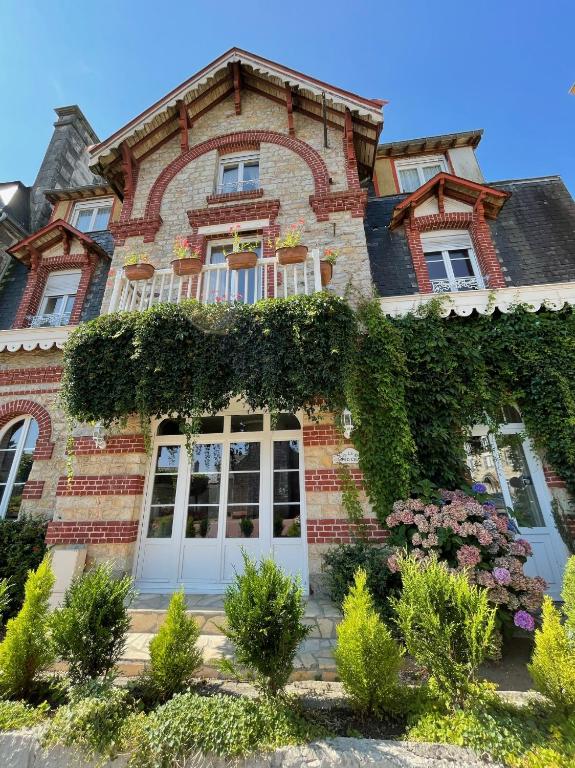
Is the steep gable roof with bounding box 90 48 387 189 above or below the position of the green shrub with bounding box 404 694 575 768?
above

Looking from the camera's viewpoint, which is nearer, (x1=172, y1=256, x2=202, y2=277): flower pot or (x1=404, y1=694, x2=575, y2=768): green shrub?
(x1=404, y1=694, x2=575, y2=768): green shrub

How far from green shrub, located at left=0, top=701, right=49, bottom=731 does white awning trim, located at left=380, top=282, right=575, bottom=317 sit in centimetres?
647

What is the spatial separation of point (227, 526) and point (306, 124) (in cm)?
881

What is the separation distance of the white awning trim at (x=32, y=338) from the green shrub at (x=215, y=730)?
6.43m

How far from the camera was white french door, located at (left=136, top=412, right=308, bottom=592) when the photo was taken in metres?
5.46

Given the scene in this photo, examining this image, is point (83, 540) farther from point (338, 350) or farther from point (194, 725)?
point (338, 350)

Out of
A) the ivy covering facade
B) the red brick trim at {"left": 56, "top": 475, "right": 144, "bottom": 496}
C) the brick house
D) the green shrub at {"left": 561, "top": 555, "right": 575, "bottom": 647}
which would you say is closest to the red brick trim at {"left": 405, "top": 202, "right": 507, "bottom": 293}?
the brick house

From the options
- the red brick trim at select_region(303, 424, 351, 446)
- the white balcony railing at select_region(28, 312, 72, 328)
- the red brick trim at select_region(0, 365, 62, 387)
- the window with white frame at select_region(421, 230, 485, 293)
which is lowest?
the red brick trim at select_region(303, 424, 351, 446)

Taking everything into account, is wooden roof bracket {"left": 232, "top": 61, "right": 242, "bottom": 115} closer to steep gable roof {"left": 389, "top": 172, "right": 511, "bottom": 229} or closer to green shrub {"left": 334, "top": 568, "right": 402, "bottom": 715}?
steep gable roof {"left": 389, "top": 172, "right": 511, "bottom": 229}

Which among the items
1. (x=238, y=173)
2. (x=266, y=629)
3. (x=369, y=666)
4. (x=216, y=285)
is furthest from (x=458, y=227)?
(x=266, y=629)

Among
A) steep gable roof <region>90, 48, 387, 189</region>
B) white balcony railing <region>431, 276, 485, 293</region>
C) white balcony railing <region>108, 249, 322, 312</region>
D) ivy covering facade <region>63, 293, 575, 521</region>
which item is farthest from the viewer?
steep gable roof <region>90, 48, 387, 189</region>

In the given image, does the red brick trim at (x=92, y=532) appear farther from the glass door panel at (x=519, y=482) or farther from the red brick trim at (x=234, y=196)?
the red brick trim at (x=234, y=196)

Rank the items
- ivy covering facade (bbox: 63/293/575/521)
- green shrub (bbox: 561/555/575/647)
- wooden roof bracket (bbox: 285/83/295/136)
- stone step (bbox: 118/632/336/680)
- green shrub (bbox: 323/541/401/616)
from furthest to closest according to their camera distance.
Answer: wooden roof bracket (bbox: 285/83/295/136) → ivy covering facade (bbox: 63/293/575/521) → green shrub (bbox: 323/541/401/616) → stone step (bbox: 118/632/336/680) → green shrub (bbox: 561/555/575/647)

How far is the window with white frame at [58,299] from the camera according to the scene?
7.89 m
